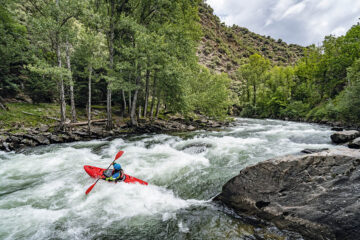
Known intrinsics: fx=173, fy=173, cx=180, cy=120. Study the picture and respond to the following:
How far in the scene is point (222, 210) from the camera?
486 cm

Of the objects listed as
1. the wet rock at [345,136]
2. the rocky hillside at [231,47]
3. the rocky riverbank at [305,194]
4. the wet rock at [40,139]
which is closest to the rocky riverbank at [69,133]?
the wet rock at [40,139]

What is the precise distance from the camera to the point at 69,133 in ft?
44.1

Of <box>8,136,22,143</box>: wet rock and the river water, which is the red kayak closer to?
the river water

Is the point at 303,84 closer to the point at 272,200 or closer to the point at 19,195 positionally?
the point at 272,200

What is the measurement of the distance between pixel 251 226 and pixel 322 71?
36002 mm

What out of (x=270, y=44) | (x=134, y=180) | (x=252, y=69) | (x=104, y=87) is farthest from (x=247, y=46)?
(x=134, y=180)

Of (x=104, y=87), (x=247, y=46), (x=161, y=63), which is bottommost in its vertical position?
(x=104, y=87)

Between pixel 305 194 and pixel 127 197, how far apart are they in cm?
508

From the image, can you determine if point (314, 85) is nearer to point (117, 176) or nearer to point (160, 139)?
point (160, 139)

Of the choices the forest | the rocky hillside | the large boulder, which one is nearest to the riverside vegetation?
the large boulder

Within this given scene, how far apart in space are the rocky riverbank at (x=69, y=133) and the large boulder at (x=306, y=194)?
1263cm

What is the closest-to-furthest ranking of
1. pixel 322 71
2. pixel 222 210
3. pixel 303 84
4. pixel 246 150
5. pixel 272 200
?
1. pixel 272 200
2. pixel 222 210
3. pixel 246 150
4. pixel 322 71
5. pixel 303 84

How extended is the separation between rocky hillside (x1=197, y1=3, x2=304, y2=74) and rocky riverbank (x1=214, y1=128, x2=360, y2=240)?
277 feet

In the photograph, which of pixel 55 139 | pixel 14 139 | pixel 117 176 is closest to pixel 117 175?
pixel 117 176
